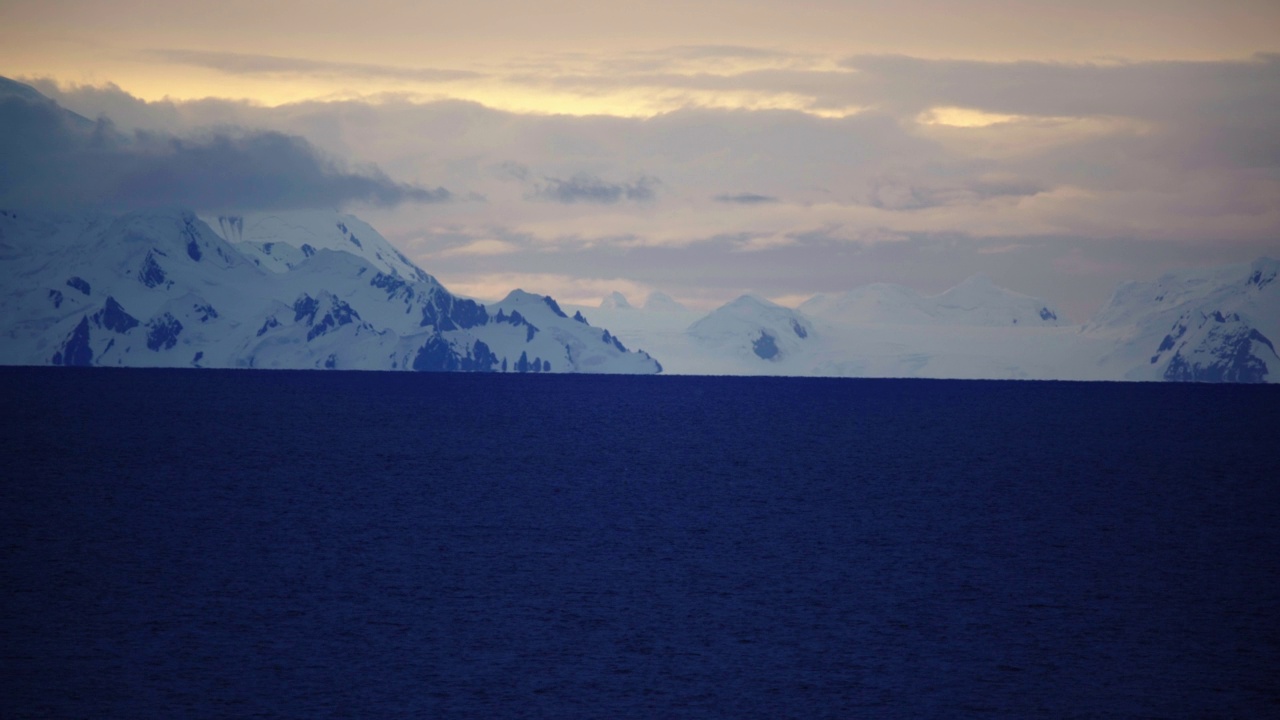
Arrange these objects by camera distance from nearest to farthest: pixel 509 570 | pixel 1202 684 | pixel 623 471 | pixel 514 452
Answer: pixel 1202 684 < pixel 509 570 < pixel 623 471 < pixel 514 452

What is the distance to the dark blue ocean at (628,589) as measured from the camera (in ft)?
91.6

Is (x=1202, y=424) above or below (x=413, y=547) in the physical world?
above

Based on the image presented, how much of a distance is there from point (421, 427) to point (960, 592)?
10237 centimetres

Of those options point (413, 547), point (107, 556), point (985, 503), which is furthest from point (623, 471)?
point (107, 556)

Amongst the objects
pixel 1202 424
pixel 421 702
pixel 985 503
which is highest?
pixel 1202 424

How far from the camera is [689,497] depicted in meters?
70.1

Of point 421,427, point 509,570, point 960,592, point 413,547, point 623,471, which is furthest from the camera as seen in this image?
point 421,427

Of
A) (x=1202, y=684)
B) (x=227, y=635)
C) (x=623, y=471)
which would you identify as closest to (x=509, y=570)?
(x=227, y=635)

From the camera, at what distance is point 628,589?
4025 cm

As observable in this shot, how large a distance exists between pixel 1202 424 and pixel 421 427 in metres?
97.5

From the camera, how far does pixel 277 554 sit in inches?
1828

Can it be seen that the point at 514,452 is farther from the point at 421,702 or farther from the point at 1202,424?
the point at 1202,424

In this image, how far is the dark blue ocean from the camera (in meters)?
27.9

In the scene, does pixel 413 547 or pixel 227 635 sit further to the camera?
pixel 413 547
